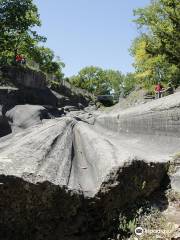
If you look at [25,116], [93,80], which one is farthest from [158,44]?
[93,80]

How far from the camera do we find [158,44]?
39.1 m

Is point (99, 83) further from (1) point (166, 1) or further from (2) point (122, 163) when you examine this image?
(2) point (122, 163)

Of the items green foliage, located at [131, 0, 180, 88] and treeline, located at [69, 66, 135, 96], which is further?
treeline, located at [69, 66, 135, 96]

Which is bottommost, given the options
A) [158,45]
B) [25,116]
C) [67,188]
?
[67,188]

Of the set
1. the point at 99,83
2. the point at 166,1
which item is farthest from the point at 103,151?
the point at 99,83

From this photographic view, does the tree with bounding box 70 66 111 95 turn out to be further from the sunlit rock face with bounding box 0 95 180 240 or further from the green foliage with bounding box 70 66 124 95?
the sunlit rock face with bounding box 0 95 180 240

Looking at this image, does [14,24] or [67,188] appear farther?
[14,24]

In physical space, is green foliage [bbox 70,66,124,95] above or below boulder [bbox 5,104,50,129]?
above

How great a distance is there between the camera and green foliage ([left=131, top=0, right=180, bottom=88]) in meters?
37.1

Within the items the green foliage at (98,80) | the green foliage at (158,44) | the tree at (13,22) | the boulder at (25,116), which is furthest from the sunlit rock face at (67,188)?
the green foliage at (98,80)

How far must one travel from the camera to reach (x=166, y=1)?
3803cm

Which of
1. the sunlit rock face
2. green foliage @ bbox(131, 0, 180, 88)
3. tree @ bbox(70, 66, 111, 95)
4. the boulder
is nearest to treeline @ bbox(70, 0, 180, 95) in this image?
green foliage @ bbox(131, 0, 180, 88)

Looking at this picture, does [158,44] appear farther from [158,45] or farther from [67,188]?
[67,188]

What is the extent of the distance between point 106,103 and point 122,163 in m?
75.9
